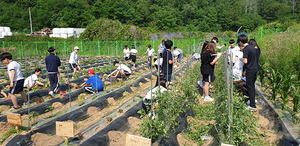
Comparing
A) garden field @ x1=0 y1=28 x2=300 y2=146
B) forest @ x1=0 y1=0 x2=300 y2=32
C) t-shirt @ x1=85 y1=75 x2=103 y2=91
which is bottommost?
garden field @ x1=0 y1=28 x2=300 y2=146

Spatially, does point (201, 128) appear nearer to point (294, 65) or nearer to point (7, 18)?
point (294, 65)

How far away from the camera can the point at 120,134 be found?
3412 millimetres

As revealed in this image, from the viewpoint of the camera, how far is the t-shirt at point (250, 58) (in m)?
3.87

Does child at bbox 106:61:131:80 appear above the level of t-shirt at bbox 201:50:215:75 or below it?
below

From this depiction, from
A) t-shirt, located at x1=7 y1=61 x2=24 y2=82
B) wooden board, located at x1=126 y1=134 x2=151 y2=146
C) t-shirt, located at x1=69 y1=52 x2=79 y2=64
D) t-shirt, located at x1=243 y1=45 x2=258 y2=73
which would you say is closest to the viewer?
wooden board, located at x1=126 y1=134 x2=151 y2=146

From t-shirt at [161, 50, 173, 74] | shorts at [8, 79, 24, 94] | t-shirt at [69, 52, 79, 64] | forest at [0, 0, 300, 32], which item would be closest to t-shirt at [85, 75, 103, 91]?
shorts at [8, 79, 24, 94]

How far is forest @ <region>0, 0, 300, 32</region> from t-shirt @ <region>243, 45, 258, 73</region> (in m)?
37.4

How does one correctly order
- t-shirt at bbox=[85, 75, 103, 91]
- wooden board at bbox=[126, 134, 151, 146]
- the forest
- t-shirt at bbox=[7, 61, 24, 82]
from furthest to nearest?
the forest → t-shirt at bbox=[85, 75, 103, 91] → t-shirt at bbox=[7, 61, 24, 82] → wooden board at bbox=[126, 134, 151, 146]

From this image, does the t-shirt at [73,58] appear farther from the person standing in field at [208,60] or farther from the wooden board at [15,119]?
the person standing in field at [208,60]

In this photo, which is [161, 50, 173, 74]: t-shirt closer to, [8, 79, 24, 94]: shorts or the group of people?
the group of people

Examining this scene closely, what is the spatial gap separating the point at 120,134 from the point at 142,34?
19.8 meters

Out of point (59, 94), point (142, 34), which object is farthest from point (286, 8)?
point (59, 94)

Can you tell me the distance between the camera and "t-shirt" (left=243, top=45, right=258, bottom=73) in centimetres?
387

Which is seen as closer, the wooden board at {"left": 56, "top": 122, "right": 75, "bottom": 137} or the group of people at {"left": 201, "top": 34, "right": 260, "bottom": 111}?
the wooden board at {"left": 56, "top": 122, "right": 75, "bottom": 137}
